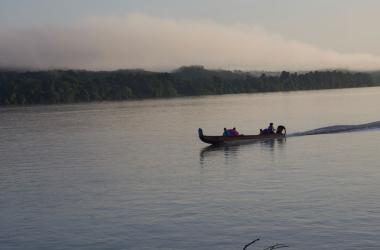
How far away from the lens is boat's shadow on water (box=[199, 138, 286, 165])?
185 feet

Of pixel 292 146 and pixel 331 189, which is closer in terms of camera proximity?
pixel 331 189

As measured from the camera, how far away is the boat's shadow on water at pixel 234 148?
5644 cm

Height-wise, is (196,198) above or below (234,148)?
below

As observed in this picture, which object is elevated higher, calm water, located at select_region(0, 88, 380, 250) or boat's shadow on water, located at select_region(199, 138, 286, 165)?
boat's shadow on water, located at select_region(199, 138, 286, 165)

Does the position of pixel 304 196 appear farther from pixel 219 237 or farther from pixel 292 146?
pixel 292 146

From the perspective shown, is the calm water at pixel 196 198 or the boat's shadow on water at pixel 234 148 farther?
the boat's shadow on water at pixel 234 148

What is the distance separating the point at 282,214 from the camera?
95.1ft

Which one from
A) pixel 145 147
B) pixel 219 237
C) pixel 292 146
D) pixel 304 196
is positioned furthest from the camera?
pixel 145 147

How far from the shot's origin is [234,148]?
6188 centimetres

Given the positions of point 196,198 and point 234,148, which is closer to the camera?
point 196,198

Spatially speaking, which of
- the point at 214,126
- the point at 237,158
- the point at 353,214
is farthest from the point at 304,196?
the point at 214,126

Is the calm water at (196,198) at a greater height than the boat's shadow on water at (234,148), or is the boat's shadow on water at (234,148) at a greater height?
the boat's shadow on water at (234,148)

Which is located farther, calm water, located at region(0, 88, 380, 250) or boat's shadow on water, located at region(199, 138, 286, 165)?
boat's shadow on water, located at region(199, 138, 286, 165)

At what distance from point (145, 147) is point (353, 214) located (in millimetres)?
40645
